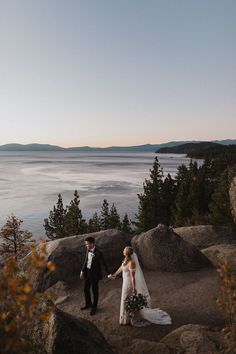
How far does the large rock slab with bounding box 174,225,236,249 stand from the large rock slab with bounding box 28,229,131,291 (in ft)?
19.8

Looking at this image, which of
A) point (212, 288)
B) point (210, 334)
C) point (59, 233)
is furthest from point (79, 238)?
point (59, 233)

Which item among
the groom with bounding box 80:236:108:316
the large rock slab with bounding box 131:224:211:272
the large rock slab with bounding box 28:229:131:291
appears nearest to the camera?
the groom with bounding box 80:236:108:316

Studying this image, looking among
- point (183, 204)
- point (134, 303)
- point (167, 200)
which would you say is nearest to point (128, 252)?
point (134, 303)

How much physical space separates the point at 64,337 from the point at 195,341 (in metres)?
3.77

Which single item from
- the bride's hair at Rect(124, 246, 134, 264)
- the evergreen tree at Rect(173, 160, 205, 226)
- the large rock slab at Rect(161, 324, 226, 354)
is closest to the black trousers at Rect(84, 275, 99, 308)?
the bride's hair at Rect(124, 246, 134, 264)

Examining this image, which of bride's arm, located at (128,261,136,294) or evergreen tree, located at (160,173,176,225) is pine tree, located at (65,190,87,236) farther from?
bride's arm, located at (128,261,136,294)

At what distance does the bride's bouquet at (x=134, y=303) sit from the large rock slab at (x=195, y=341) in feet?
4.58

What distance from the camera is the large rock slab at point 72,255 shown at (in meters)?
16.4

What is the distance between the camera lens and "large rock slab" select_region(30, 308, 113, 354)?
7.02 metres

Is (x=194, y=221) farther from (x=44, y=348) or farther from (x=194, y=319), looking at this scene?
(x=44, y=348)

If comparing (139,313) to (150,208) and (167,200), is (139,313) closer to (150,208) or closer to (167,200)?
(150,208)

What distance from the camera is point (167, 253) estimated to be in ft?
55.0

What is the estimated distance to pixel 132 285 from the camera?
1120 cm

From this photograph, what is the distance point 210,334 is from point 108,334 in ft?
10.3
